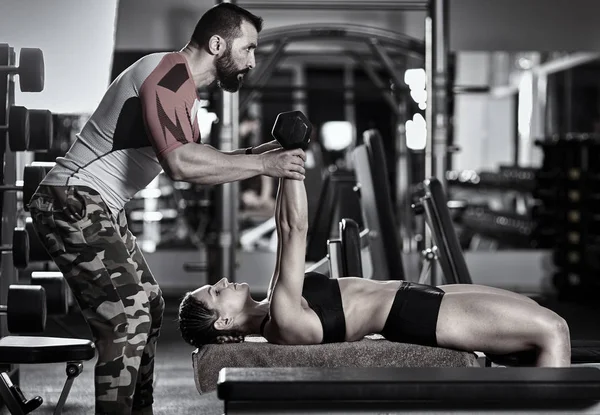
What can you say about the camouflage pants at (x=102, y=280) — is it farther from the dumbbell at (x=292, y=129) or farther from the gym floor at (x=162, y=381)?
the dumbbell at (x=292, y=129)

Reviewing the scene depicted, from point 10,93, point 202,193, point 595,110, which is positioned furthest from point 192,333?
point 595,110

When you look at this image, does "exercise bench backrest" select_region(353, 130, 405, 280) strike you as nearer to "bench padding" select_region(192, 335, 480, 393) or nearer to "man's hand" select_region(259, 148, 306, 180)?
"bench padding" select_region(192, 335, 480, 393)

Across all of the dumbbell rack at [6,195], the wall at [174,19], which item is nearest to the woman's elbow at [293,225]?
the dumbbell rack at [6,195]

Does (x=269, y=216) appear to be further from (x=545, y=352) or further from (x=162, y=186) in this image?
(x=545, y=352)

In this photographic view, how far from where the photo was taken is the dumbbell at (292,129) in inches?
83.4

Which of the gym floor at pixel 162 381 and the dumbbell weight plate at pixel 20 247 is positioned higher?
the dumbbell weight plate at pixel 20 247

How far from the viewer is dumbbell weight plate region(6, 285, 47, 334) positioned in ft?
9.90

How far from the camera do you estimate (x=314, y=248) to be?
4.99 m

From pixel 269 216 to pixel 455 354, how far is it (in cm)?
662

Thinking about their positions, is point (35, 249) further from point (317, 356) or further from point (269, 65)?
point (269, 65)

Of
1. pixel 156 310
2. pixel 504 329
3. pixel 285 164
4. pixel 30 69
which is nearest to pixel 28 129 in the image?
pixel 30 69

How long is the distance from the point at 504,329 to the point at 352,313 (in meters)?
0.38

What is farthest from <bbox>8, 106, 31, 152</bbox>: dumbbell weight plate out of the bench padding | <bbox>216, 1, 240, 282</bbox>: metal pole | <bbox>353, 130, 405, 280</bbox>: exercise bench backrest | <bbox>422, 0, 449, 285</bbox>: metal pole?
<bbox>422, 0, 449, 285</bbox>: metal pole

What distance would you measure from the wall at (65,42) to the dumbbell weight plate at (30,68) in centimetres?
18
